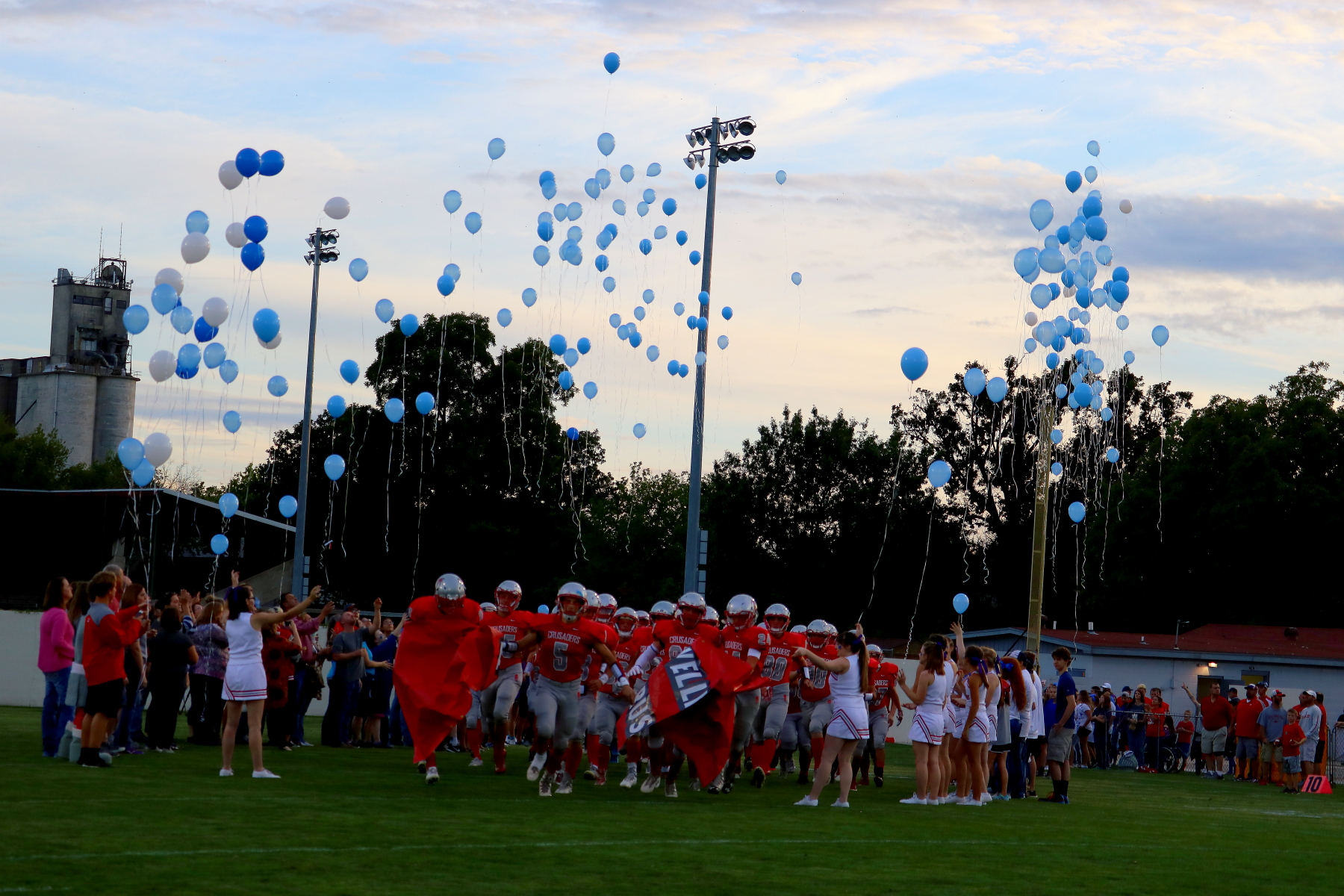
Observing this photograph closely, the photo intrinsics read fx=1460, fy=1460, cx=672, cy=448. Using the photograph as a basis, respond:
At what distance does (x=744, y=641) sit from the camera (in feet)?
48.0

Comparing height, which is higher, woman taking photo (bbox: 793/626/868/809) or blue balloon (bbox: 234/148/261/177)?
blue balloon (bbox: 234/148/261/177)

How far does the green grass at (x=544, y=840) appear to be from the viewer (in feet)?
27.1

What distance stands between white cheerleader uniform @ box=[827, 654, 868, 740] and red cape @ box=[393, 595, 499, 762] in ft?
10.9

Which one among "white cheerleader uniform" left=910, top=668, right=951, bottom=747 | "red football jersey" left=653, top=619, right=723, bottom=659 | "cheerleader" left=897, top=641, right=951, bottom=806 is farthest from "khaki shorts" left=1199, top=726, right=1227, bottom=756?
"red football jersey" left=653, top=619, right=723, bottom=659

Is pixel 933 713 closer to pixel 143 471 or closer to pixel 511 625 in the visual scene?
pixel 511 625

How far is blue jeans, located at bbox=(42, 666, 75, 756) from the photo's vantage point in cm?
1450

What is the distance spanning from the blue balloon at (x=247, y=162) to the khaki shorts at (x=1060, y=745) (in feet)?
38.8

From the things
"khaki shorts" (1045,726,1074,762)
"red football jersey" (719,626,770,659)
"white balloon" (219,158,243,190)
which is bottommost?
"khaki shorts" (1045,726,1074,762)

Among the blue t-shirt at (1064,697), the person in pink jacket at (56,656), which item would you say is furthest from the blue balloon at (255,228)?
the blue t-shirt at (1064,697)

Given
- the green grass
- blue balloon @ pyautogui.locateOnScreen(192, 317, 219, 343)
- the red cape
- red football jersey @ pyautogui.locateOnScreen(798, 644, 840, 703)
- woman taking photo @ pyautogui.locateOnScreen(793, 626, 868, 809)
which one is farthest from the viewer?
blue balloon @ pyautogui.locateOnScreen(192, 317, 219, 343)

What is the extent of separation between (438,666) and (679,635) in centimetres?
236

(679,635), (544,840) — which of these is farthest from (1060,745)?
(544,840)

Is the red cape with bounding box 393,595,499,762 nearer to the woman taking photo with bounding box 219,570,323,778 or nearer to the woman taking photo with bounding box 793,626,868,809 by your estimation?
the woman taking photo with bounding box 219,570,323,778

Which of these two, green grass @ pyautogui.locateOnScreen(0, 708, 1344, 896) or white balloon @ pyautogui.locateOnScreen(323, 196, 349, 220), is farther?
white balloon @ pyautogui.locateOnScreen(323, 196, 349, 220)
